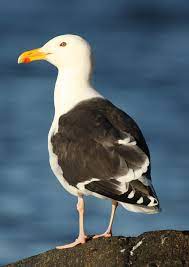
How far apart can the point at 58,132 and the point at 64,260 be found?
143 cm

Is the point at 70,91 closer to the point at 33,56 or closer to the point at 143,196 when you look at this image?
the point at 33,56

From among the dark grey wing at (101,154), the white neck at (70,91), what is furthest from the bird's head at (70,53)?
the dark grey wing at (101,154)

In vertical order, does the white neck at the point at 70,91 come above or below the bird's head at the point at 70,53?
below

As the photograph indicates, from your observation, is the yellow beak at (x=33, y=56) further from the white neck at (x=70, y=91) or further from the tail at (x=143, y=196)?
the tail at (x=143, y=196)

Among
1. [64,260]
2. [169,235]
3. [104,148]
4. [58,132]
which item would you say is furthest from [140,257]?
[58,132]

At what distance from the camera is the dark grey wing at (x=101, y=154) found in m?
7.27

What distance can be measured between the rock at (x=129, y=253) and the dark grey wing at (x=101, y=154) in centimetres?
43

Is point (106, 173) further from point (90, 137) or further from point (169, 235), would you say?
point (169, 235)

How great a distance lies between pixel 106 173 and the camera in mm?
7527

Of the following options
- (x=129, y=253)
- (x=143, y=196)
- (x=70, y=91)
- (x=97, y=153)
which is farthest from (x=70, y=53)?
(x=129, y=253)

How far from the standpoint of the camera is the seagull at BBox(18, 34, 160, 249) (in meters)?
7.27

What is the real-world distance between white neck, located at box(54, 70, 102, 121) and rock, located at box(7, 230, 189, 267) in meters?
1.72

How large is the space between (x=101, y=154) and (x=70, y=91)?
147 cm

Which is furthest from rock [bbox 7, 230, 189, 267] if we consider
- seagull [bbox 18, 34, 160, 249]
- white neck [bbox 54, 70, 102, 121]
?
white neck [bbox 54, 70, 102, 121]
